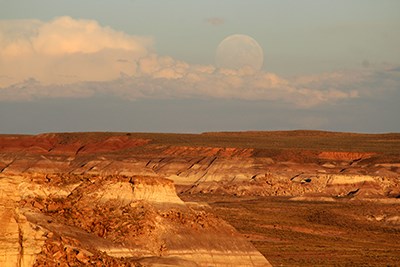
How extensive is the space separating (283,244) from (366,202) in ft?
124

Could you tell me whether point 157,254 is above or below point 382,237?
above

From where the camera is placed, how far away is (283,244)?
267ft

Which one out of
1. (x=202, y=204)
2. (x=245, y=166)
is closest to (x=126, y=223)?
(x=202, y=204)

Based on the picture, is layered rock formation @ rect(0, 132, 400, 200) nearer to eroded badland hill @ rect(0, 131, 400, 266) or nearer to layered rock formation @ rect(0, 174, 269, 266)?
eroded badland hill @ rect(0, 131, 400, 266)

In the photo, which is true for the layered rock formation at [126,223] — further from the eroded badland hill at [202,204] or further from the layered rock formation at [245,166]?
the layered rock formation at [245,166]

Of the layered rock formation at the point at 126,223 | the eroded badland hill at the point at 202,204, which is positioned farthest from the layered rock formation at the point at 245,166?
the layered rock formation at the point at 126,223

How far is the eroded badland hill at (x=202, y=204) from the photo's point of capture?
38.2m

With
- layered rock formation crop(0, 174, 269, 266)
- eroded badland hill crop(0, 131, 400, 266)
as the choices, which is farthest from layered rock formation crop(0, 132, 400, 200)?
layered rock formation crop(0, 174, 269, 266)

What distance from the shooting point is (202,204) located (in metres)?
61.2

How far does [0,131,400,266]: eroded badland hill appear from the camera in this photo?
38.2 metres

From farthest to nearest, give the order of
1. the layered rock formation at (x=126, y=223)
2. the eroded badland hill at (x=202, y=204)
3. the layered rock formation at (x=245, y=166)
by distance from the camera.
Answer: the layered rock formation at (x=245, y=166)
the layered rock formation at (x=126, y=223)
the eroded badland hill at (x=202, y=204)

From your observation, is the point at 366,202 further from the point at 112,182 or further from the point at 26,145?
the point at 26,145

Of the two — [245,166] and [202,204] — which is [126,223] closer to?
[202,204]

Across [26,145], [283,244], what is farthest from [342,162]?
[283,244]
